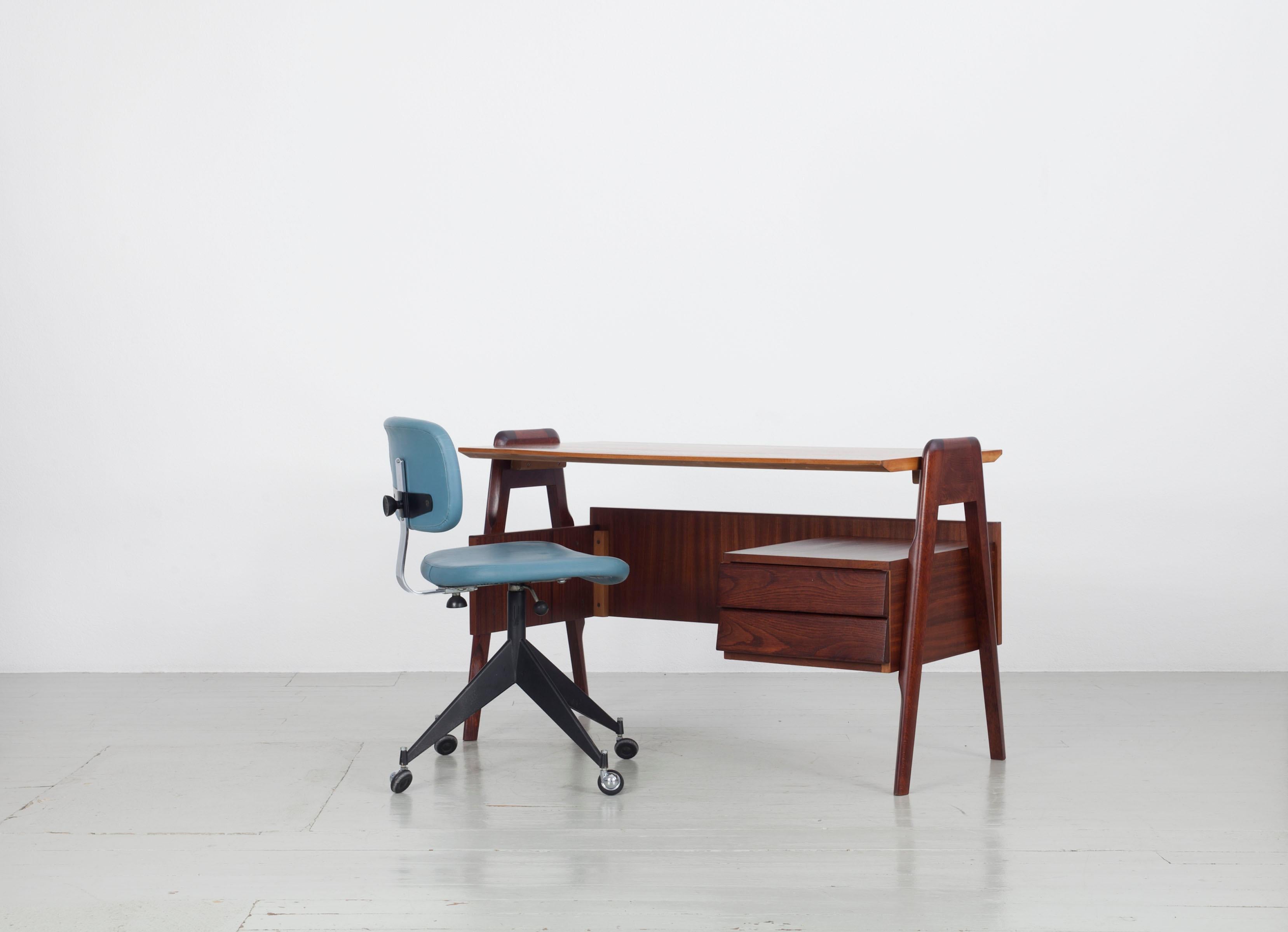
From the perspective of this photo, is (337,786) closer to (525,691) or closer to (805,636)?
(525,691)

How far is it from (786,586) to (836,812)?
0.51 meters

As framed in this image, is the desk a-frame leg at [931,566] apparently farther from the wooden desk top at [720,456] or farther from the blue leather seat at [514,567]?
the blue leather seat at [514,567]

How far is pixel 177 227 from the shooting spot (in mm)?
4402

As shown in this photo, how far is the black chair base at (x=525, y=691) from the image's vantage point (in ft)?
9.27

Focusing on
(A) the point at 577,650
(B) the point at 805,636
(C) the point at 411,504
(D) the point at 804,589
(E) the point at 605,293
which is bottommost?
(A) the point at 577,650

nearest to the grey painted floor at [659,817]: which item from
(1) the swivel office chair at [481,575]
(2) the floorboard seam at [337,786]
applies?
(2) the floorboard seam at [337,786]

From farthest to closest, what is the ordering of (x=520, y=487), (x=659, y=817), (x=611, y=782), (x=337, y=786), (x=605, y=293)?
(x=605, y=293) < (x=520, y=487) < (x=337, y=786) < (x=611, y=782) < (x=659, y=817)

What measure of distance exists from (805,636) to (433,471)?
0.92m

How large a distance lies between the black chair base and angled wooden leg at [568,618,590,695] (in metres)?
0.44

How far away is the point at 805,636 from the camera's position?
270 cm

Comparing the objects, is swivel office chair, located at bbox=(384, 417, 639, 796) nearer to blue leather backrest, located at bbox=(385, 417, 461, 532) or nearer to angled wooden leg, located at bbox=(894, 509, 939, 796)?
blue leather backrest, located at bbox=(385, 417, 461, 532)

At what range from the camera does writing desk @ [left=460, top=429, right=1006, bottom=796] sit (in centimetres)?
266

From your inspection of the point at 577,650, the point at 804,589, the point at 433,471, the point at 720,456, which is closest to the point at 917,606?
the point at 804,589

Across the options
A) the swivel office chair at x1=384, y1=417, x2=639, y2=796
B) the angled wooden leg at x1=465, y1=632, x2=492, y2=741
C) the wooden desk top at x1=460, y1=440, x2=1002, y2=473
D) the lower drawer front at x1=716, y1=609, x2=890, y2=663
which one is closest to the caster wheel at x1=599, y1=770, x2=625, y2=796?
the swivel office chair at x1=384, y1=417, x2=639, y2=796
